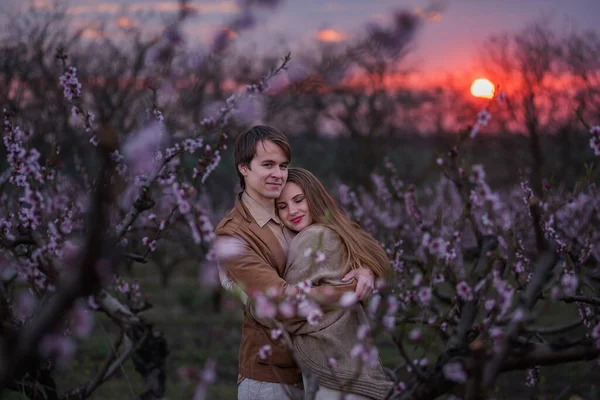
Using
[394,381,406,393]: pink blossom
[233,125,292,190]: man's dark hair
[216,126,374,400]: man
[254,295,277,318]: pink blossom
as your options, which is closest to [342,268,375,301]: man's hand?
[216,126,374,400]: man

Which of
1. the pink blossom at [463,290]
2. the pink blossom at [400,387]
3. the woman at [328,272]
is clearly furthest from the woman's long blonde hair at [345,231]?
the pink blossom at [400,387]

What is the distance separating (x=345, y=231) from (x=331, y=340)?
58cm

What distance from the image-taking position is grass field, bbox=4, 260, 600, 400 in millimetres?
6488

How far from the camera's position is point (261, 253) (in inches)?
109

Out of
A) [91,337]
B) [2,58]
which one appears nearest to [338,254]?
[91,337]

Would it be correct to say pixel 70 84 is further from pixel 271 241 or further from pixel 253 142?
pixel 271 241

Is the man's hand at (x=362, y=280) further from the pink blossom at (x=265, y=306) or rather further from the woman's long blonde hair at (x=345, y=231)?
the pink blossom at (x=265, y=306)

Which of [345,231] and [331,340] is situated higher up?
[345,231]

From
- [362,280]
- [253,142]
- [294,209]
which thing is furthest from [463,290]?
[253,142]

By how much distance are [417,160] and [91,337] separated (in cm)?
2289

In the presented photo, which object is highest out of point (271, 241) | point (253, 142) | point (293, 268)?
point (253, 142)

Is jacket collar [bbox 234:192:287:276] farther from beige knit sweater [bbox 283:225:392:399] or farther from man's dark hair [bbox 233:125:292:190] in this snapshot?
man's dark hair [bbox 233:125:292:190]

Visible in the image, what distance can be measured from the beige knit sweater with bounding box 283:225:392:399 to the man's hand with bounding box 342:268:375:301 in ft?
0.17

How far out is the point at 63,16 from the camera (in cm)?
1370
